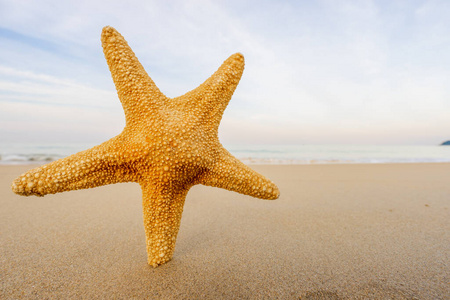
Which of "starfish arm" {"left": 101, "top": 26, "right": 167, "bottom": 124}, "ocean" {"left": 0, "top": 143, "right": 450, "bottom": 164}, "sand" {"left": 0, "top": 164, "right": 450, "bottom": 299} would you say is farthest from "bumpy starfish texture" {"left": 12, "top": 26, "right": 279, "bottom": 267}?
"ocean" {"left": 0, "top": 143, "right": 450, "bottom": 164}

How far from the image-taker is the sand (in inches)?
71.1

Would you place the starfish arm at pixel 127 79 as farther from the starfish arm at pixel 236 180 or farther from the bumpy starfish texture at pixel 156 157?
the starfish arm at pixel 236 180

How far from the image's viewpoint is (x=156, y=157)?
1.85 meters

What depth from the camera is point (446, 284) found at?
1.87 m

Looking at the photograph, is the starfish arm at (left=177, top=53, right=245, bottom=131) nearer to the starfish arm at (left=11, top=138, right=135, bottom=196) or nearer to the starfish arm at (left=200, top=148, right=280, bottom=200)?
the starfish arm at (left=200, top=148, right=280, bottom=200)

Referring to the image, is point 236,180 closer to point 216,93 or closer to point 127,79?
point 216,93

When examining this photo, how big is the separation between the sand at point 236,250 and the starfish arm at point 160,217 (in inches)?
5.2

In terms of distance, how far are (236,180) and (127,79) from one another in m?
1.10

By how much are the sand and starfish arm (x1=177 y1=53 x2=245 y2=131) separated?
115cm

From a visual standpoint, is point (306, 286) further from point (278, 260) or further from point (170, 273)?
point (170, 273)

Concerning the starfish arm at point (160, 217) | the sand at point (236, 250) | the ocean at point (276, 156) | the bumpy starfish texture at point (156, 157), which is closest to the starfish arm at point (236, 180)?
the bumpy starfish texture at point (156, 157)

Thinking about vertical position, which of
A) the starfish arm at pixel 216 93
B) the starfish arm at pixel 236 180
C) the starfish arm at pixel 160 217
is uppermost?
the starfish arm at pixel 216 93

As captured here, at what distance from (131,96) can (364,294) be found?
209 cm

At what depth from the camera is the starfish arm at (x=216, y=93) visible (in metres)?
2.06
